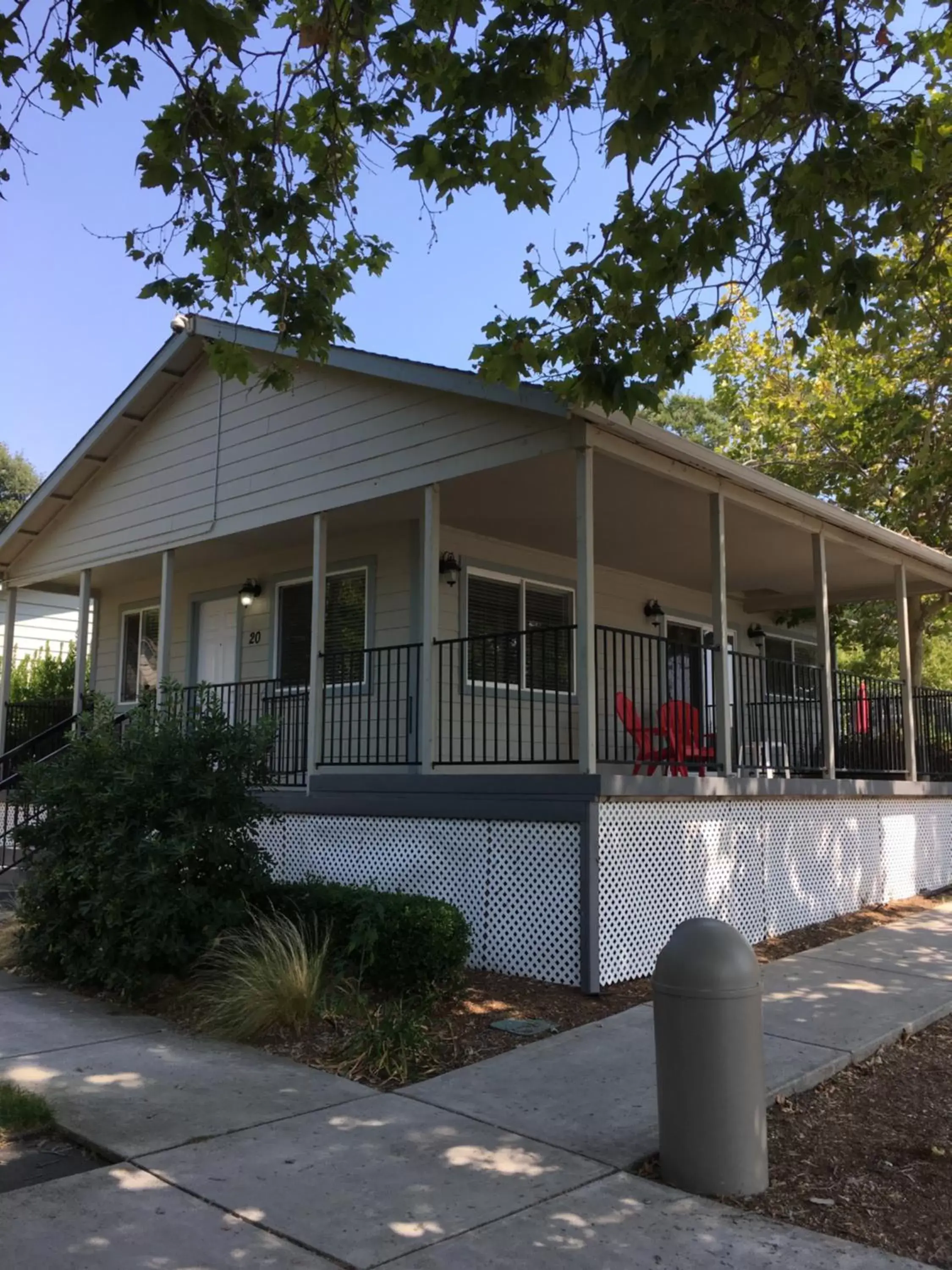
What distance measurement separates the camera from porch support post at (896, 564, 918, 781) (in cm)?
1213

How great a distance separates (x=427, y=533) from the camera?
8781 mm

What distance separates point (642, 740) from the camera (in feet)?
33.3

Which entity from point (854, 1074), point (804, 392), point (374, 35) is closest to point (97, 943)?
point (854, 1074)

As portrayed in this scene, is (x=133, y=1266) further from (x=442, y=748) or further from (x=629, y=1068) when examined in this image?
(x=442, y=748)

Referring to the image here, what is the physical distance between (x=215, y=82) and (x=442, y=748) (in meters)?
6.33

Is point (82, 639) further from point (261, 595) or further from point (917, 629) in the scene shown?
point (917, 629)

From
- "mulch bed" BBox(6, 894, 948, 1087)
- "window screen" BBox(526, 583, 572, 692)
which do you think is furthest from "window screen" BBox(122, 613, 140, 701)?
"mulch bed" BBox(6, 894, 948, 1087)

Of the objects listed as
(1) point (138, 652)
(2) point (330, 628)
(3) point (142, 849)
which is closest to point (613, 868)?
(3) point (142, 849)

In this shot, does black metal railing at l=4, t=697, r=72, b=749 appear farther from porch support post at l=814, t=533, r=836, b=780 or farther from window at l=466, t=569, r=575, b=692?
porch support post at l=814, t=533, r=836, b=780

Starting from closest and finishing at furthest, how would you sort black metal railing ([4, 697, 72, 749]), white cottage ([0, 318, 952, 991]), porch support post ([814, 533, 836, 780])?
1. white cottage ([0, 318, 952, 991])
2. porch support post ([814, 533, 836, 780])
3. black metal railing ([4, 697, 72, 749])

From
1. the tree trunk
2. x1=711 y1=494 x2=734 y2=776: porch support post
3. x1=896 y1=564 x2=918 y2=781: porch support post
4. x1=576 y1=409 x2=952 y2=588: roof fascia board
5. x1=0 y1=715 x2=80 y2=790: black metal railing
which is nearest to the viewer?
x1=576 y1=409 x2=952 y2=588: roof fascia board

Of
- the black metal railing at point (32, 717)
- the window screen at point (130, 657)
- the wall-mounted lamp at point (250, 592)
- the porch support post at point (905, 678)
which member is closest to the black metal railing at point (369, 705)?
the wall-mounted lamp at point (250, 592)

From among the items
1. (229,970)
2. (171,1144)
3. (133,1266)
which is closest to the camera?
(133,1266)

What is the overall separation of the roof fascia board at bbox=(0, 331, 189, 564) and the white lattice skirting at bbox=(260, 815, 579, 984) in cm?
605
